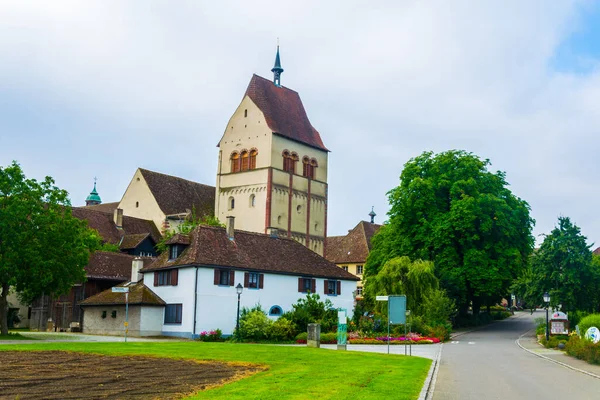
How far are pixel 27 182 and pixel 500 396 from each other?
107 feet

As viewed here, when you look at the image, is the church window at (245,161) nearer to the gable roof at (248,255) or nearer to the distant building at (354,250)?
the distant building at (354,250)

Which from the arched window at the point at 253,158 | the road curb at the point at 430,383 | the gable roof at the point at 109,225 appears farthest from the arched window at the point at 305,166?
the road curb at the point at 430,383

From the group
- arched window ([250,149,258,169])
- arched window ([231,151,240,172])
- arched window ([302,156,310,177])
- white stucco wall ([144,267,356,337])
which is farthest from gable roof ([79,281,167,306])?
arched window ([302,156,310,177])

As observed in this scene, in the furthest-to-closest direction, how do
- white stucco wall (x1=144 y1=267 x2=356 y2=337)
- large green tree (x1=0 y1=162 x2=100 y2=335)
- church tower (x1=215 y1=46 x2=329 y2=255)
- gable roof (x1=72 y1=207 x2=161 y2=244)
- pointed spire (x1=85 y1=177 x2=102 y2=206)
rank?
pointed spire (x1=85 y1=177 x2=102 y2=206) < church tower (x1=215 y1=46 x2=329 y2=255) < gable roof (x1=72 y1=207 x2=161 y2=244) < white stucco wall (x1=144 y1=267 x2=356 y2=337) < large green tree (x1=0 y1=162 x2=100 y2=335)

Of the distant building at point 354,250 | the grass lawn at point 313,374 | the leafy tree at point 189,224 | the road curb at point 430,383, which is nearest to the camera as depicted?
the grass lawn at point 313,374

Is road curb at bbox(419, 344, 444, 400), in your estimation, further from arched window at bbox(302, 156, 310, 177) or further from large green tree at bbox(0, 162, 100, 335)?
arched window at bbox(302, 156, 310, 177)

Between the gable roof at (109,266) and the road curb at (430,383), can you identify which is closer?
the road curb at (430,383)

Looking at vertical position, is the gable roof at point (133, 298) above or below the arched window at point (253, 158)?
below

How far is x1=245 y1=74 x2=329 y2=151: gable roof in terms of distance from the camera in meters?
81.7

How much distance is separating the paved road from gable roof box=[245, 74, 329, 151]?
4851 cm

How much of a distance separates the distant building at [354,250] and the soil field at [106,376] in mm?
66240

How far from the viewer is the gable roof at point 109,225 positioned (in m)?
68.8

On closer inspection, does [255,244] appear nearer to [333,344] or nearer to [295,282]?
[295,282]

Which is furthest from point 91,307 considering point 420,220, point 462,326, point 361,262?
point 361,262
